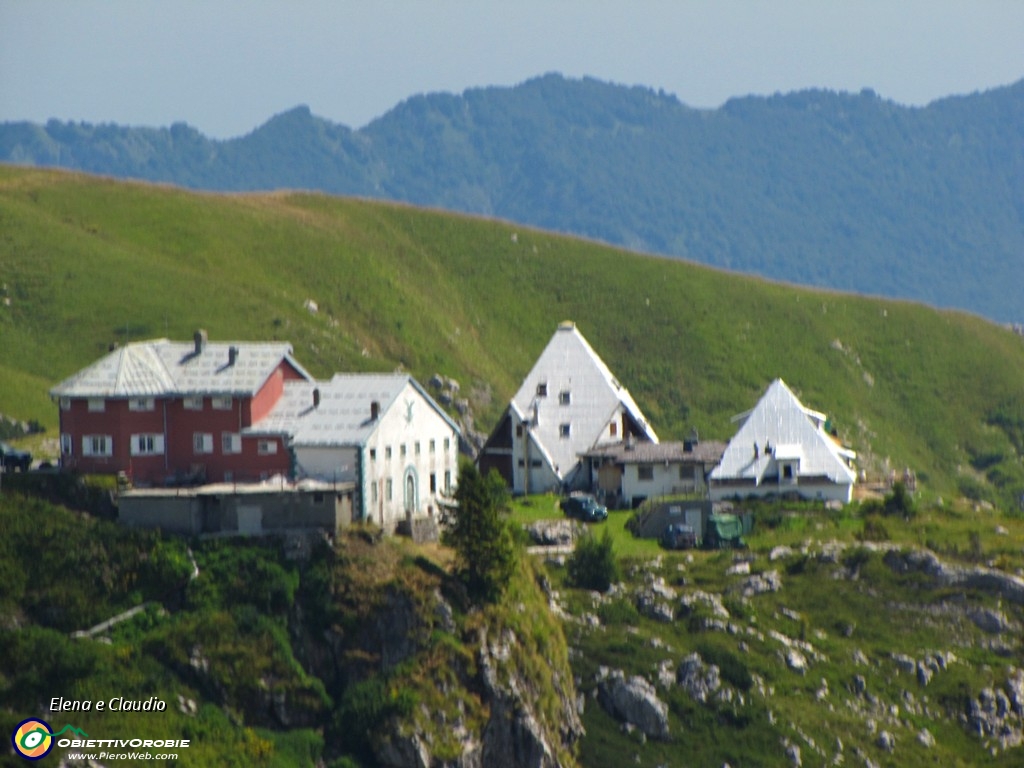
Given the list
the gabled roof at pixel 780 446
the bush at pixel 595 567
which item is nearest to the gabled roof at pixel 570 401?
the gabled roof at pixel 780 446

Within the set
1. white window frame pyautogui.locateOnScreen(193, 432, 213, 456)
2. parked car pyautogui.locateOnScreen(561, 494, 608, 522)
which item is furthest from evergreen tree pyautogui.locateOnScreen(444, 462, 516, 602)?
parked car pyautogui.locateOnScreen(561, 494, 608, 522)

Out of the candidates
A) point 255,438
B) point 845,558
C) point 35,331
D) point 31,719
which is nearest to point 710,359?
point 35,331

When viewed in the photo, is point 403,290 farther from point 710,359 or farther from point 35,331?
point 35,331

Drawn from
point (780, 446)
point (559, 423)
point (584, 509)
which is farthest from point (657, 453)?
point (559, 423)

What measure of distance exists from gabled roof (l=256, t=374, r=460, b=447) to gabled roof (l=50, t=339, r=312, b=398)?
1523 millimetres

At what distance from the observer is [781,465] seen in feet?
325

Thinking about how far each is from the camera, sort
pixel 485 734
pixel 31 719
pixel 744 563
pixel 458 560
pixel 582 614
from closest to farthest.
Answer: pixel 31 719, pixel 485 734, pixel 458 560, pixel 582 614, pixel 744 563

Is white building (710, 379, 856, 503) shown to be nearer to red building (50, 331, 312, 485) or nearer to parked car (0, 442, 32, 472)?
red building (50, 331, 312, 485)

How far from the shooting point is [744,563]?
89688mm

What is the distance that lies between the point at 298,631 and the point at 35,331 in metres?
66.6

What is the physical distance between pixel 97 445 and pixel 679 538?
27.2 meters

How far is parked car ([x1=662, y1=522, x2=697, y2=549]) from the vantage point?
9181cm

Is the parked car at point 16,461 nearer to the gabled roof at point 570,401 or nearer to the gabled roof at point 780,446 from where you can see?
the gabled roof at point 570,401

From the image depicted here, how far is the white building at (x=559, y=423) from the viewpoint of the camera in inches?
4104
